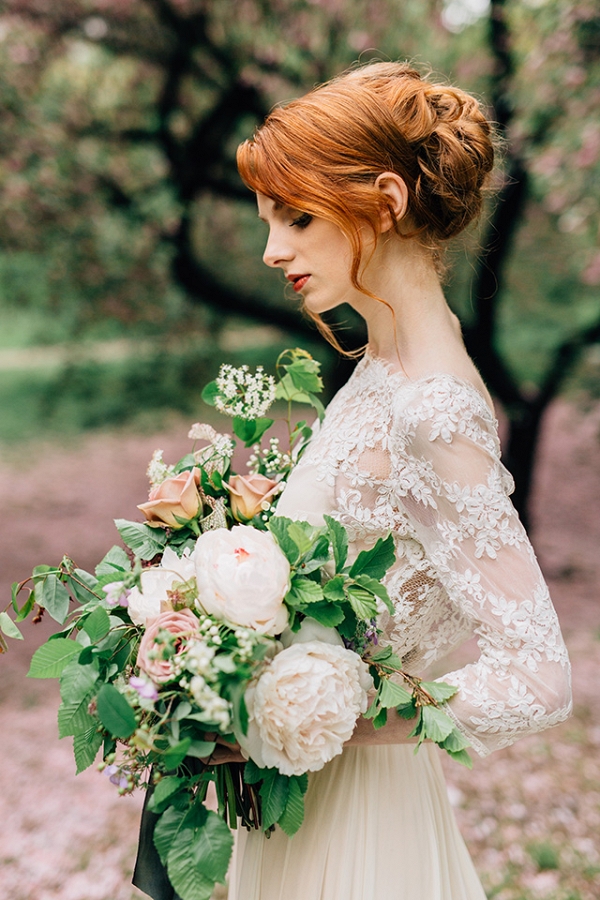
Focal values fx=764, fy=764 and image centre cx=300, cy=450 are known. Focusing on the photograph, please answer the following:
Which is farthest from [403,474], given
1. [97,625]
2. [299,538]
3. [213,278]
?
[213,278]

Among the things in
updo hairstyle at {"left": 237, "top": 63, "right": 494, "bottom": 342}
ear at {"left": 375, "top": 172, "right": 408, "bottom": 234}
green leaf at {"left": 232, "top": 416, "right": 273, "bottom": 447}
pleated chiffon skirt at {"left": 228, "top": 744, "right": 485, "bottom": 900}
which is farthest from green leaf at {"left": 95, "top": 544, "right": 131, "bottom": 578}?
ear at {"left": 375, "top": 172, "right": 408, "bottom": 234}

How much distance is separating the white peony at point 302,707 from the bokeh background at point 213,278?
3.21 feet

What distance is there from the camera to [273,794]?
1.17 metres

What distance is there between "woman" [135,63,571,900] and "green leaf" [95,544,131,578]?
0.99ft

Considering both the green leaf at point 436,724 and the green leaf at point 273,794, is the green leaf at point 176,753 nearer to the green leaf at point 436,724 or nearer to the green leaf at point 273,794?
the green leaf at point 273,794

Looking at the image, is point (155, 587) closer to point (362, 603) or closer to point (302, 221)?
point (362, 603)

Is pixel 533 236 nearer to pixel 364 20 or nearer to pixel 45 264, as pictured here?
pixel 364 20

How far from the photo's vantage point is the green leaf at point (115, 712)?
41.1 inches

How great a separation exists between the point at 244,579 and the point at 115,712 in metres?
0.25

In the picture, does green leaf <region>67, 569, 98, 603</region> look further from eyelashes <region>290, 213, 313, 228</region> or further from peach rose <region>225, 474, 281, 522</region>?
eyelashes <region>290, 213, 313, 228</region>

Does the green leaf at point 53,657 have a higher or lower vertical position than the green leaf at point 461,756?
lower

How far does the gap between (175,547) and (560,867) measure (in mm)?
2981

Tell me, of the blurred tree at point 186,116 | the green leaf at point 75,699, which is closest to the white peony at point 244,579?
the green leaf at point 75,699

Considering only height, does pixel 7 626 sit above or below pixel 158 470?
below
